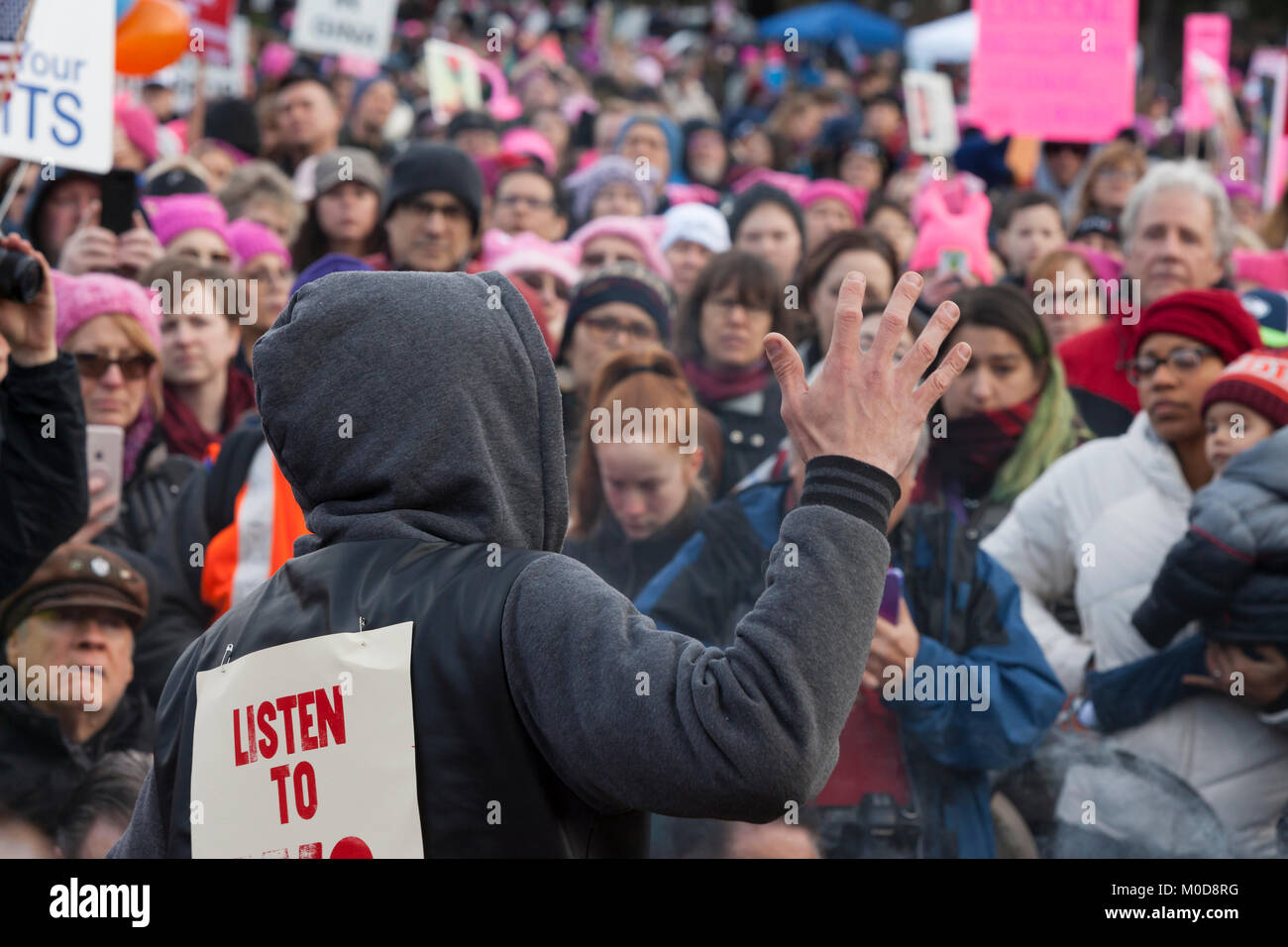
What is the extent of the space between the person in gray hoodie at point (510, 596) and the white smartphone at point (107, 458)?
8.02 feet

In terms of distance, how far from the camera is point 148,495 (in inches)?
173

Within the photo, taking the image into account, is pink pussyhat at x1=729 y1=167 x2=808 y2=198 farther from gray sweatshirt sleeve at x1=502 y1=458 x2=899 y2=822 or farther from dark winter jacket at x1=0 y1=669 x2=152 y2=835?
gray sweatshirt sleeve at x1=502 y1=458 x2=899 y2=822

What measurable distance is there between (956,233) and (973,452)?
206 centimetres

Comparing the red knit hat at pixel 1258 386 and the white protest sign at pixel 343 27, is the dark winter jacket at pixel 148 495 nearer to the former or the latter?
the red knit hat at pixel 1258 386

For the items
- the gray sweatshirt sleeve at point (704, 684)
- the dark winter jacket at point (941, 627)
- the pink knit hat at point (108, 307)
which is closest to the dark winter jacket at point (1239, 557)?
the dark winter jacket at point (941, 627)

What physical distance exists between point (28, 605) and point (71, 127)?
4.35ft

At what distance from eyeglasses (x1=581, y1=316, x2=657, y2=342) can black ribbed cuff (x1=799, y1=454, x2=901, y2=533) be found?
11.5ft

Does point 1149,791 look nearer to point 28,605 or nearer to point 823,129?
point 28,605

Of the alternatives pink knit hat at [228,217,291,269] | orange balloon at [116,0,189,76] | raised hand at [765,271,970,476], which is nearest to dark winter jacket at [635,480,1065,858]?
raised hand at [765,271,970,476]

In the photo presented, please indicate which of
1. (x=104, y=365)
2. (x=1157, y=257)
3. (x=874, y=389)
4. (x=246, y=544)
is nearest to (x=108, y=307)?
(x=104, y=365)

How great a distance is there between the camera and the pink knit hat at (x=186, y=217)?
5.65 metres

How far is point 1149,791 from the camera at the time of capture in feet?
12.7

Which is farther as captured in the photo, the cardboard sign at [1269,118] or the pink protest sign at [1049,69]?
the cardboard sign at [1269,118]

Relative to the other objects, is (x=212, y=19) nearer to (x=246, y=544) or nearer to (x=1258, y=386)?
(x=246, y=544)
